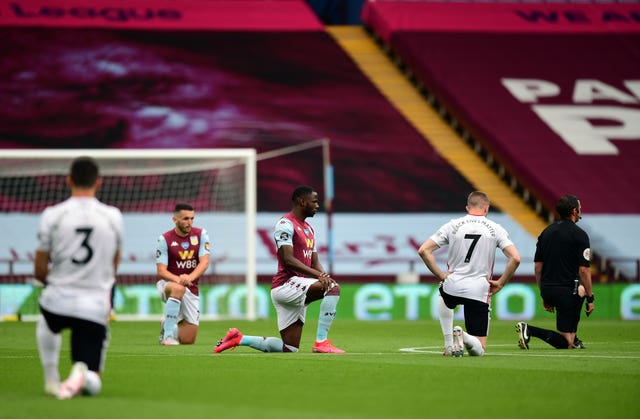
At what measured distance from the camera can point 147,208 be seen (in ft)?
100

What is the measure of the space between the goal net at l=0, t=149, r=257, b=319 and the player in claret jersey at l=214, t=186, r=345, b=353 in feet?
36.7

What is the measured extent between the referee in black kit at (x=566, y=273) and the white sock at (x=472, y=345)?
199 centimetres

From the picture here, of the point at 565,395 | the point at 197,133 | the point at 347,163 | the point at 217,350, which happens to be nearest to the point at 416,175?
the point at 347,163

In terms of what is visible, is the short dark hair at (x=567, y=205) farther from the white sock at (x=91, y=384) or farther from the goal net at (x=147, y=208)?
the goal net at (x=147, y=208)

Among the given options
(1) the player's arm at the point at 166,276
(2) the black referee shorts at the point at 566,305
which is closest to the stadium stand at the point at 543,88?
(2) the black referee shorts at the point at 566,305

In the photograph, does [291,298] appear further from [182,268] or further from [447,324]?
[182,268]

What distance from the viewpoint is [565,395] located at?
31.0 feet

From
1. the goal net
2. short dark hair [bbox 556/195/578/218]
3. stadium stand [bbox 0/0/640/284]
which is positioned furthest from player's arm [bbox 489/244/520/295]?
stadium stand [bbox 0/0/640/284]

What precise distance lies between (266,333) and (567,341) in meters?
5.93

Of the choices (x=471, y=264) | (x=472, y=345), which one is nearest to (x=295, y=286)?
(x=471, y=264)

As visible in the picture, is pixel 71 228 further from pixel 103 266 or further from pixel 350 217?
pixel 350 217

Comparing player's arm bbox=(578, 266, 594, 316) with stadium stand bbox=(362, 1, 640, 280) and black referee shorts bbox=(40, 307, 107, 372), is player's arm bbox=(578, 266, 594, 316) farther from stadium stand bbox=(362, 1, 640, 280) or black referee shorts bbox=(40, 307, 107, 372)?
stadium stand bbox=(362, 1, 640, 280)

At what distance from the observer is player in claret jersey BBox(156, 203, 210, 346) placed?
688 inches

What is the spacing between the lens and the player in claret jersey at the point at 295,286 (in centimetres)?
1420
